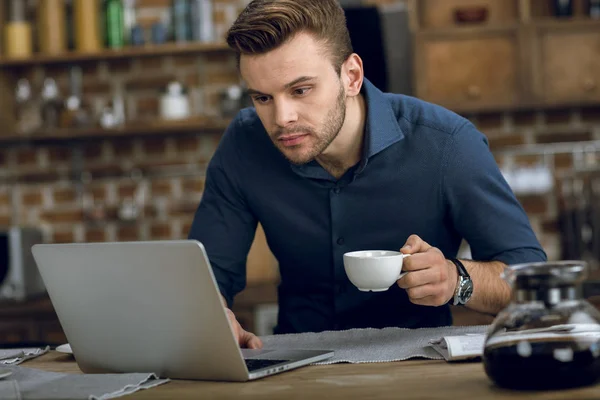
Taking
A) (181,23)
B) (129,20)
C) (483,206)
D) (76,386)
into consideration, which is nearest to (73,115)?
(129,20)

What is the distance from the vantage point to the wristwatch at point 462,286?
59.1 inches

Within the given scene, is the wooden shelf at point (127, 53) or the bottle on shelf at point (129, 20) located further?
the bottle on shelf at point (129, 20)

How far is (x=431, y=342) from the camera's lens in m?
1.38

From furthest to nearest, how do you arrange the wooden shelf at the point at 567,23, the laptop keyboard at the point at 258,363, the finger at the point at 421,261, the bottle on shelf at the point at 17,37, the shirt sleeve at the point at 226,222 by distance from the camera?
the bottle on shelf at the point at 17,37 → the wooden shelf at the point at 567,23 → the shirt sleeve at the point at 226,222 → the finger at the point at 421,261 → the laptop keyboard at the point at 258,363

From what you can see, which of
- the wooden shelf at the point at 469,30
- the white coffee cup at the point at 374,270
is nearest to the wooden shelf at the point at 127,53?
the wooden shelf at the point at 469,30

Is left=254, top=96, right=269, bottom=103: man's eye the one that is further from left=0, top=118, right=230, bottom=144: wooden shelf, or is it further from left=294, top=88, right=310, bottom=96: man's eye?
left=0, top=118, right=230, bottom=144: wooden shelf

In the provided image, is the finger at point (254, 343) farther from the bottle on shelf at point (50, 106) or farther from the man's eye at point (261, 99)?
the bottle on shelf at point (50, 106)

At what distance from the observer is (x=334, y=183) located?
1.86 metres

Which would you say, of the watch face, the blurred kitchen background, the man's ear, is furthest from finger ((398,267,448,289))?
the blurred kitchen background

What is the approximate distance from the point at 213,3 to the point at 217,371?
2.67 metres

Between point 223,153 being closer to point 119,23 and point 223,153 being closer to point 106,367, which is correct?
point 106,367

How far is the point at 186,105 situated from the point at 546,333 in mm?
2672

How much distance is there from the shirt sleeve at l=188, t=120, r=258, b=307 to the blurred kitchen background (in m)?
1.06

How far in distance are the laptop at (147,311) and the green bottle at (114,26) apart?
7.81 feet
